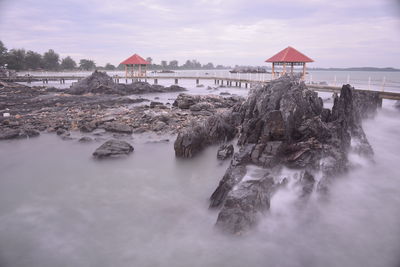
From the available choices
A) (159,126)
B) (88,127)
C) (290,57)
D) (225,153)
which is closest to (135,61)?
(290,57)

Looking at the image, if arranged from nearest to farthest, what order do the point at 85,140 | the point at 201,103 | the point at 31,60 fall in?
the point at 85,140, the point at 201,103, the point at 31,60

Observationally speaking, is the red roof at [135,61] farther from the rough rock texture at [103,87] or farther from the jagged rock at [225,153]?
the jagged rock at [225,153]

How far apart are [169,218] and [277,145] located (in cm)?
421

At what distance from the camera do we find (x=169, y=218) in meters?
6.66

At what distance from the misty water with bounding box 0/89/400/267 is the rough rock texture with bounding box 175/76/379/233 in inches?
16.3

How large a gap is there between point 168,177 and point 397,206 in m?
6.89

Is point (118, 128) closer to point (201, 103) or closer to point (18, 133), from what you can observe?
point (18, 133)

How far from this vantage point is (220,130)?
12.5 meters

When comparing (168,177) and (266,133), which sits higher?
(266,133)

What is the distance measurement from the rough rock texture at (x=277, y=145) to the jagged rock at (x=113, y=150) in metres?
2.22

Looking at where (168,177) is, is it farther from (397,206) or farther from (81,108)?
(81,108)

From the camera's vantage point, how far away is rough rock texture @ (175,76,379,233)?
6254 mm

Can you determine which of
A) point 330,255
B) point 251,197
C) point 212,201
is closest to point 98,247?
point 212,201

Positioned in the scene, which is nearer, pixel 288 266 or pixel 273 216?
pixel 288 266
